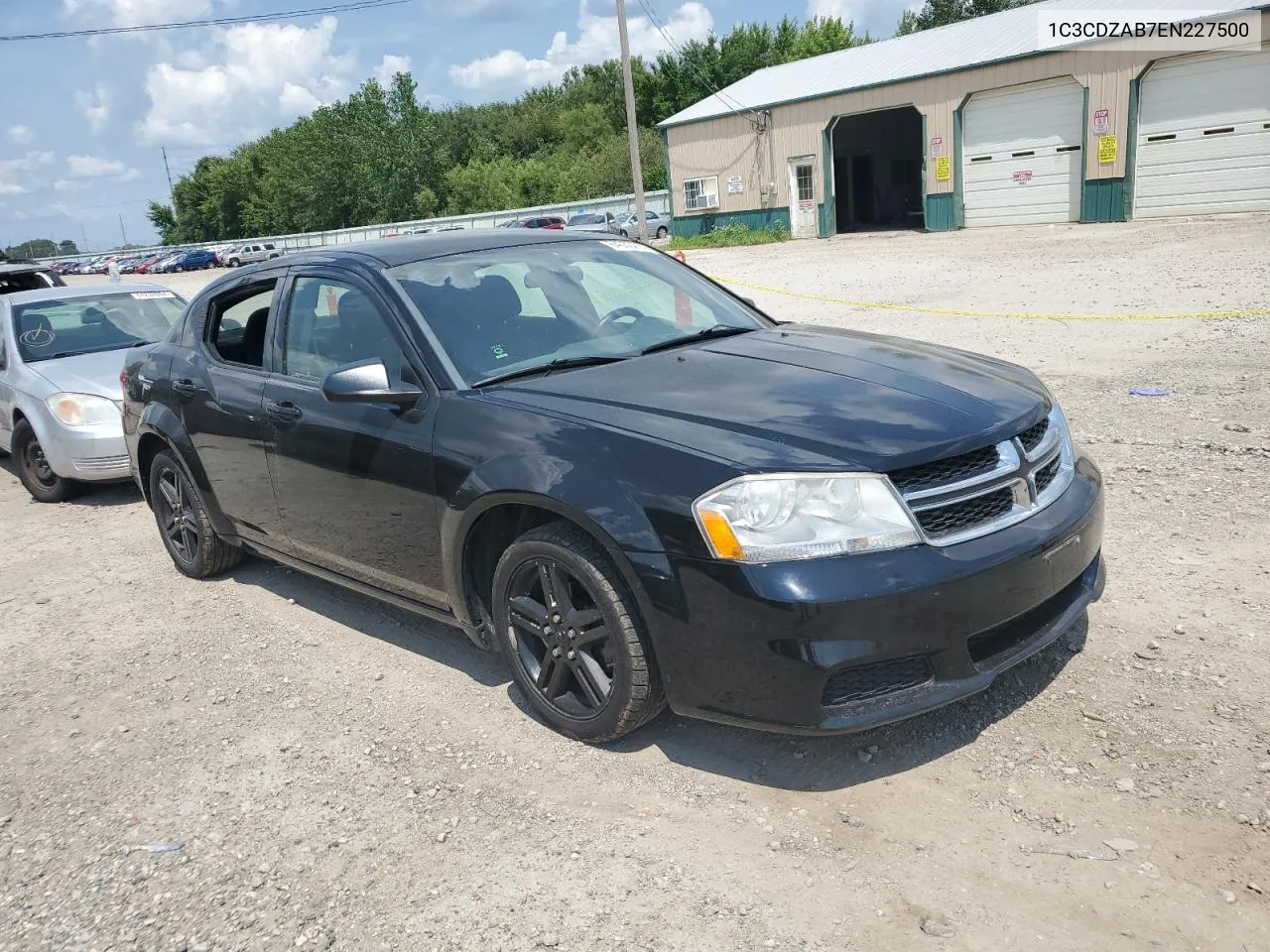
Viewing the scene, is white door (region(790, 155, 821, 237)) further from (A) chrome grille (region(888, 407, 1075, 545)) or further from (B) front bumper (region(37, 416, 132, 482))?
(A) chrome grille (region(888, 407, 1075, 545))

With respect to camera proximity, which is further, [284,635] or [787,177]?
[787,177]

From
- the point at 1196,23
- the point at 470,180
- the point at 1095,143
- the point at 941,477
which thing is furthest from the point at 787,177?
the point at 470,180

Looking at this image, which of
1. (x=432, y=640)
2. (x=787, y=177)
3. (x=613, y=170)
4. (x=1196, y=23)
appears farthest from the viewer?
(x=613, y=170)

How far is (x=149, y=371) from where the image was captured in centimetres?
552

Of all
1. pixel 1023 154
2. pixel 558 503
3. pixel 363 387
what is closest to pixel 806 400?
pixel 558 503

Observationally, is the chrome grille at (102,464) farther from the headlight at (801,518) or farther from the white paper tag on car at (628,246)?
the headlight at (801,518)

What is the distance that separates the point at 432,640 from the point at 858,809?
2.22 metres

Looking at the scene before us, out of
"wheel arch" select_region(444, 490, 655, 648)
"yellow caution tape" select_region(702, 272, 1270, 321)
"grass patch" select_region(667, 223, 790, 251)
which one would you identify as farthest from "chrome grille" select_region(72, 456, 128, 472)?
"grass patch" select_region(667, 223, 790, 251)

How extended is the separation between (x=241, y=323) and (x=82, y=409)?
3.17 meters

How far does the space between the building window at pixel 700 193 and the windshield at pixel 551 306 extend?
34.3 metres

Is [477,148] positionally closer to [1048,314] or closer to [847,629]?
[1048,314]

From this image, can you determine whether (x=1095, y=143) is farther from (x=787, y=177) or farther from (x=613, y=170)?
(x=613, y=170)

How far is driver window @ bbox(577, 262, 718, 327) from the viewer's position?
171 inches

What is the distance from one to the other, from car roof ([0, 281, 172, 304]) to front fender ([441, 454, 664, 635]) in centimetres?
663
